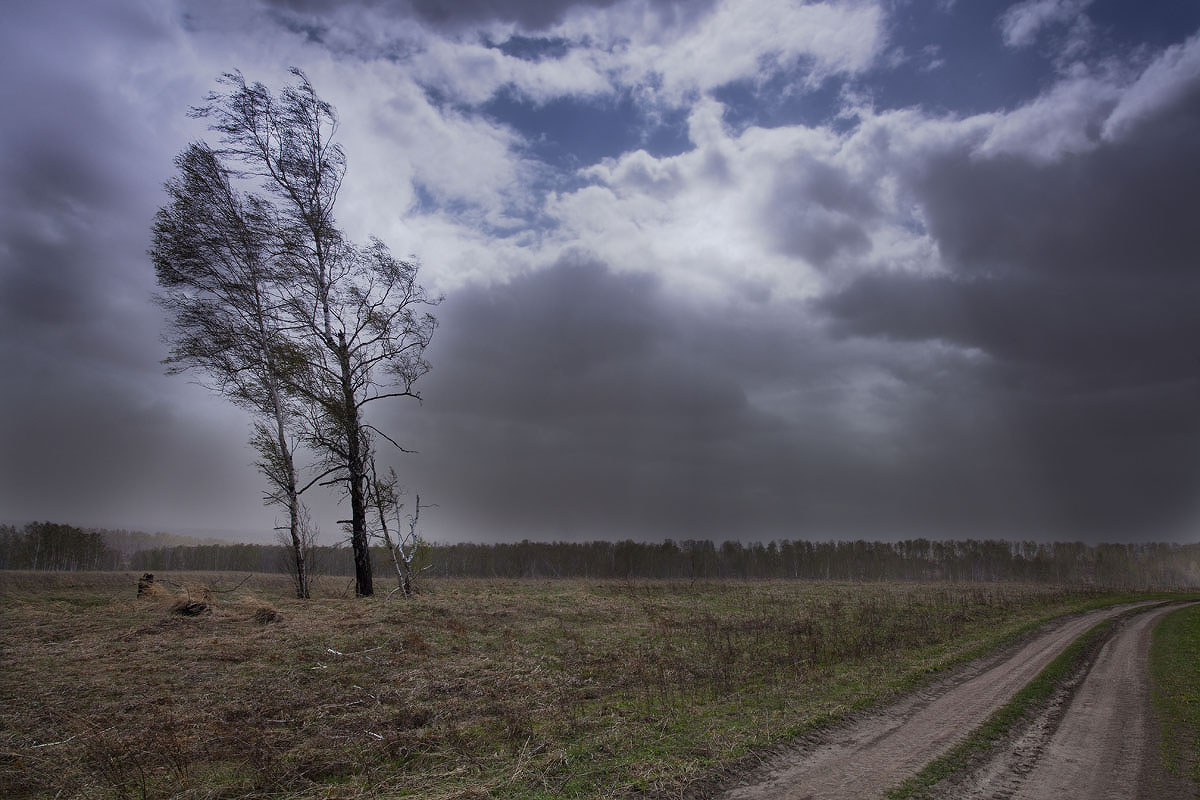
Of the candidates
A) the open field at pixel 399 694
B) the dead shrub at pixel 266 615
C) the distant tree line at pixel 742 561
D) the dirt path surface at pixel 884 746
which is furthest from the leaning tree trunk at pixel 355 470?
the distant tree line at pixel 742 561

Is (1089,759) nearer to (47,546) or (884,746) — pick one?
(884,746)

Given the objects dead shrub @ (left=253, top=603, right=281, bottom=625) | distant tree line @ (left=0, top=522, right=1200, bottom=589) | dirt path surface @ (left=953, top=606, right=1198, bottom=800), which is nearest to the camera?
dirt path surface @ (left=953, top=606, right=1198, bottom=800)

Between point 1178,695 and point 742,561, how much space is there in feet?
417

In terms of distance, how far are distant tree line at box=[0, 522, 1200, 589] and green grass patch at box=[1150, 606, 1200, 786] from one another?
74.5 meters

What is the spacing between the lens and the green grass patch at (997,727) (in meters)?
7.54

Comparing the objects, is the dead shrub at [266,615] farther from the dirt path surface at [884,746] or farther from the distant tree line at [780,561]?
the distant tree line at [780,561]

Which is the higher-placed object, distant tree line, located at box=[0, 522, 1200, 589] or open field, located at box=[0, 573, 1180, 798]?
open field, located at box=[0, 573, 1180, 798]

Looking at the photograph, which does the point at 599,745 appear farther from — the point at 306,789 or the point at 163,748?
the point at 163,748

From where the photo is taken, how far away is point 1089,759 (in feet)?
28.3

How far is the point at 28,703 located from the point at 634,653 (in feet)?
41.1

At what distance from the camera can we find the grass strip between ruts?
24.7ft

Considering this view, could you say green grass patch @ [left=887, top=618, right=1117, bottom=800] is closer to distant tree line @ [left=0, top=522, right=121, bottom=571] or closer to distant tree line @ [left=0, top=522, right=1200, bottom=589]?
distant tree line @ [left=0, top=522, right=1200, bottom=589]

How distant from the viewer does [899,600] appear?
35281 millimetres

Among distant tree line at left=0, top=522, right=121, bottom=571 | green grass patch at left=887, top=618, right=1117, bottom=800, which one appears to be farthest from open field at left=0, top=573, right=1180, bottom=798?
distant tree line at left=0, top=522, right=121, bottom=571
